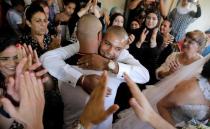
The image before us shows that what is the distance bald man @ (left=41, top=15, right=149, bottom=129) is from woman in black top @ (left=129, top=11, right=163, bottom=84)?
133 centimetres

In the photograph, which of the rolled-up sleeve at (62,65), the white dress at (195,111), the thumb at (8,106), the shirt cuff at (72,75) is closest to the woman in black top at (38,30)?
the rolled-up sleeve at (62,65)

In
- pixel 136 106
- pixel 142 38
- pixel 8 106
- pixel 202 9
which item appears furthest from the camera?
pixel 202 9

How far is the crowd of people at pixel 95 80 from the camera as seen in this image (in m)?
0.97

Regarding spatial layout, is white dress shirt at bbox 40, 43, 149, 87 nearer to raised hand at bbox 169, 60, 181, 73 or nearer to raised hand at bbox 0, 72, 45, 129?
raised hand at bbox 0, 72, 45, 129

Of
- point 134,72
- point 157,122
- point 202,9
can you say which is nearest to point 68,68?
point 134,72

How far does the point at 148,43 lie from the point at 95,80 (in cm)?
179

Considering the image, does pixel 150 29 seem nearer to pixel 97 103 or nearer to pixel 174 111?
pixel 174 111

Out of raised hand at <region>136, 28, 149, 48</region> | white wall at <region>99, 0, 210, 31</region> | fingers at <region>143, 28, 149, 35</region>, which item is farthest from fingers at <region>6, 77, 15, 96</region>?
white wall at <region>99, 0, 210, 31</region>

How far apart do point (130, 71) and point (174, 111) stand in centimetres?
33

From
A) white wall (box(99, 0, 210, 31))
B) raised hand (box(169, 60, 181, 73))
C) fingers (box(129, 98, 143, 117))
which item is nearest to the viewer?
fingers (box(129, 98, 143, 117))

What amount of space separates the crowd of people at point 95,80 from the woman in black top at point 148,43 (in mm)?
11

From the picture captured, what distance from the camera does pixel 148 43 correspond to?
301 cm

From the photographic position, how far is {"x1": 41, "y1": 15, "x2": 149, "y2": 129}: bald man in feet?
4.60

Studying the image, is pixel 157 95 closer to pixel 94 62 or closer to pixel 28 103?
pixel 94 62
